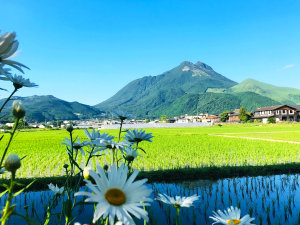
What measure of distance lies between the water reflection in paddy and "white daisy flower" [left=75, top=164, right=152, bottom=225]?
2750mm

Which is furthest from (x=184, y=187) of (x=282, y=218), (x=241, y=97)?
(x=241, y=97)

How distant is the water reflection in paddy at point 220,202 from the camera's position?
363cm

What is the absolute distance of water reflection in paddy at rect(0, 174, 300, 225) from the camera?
3633 mm

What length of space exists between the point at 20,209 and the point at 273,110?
2493 inches

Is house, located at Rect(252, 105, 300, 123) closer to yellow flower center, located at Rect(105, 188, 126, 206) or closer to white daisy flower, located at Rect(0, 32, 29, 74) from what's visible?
yellow flower center, located at Rect(105, 188, 126, 206)

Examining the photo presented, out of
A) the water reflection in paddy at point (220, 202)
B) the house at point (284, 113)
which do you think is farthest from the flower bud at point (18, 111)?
the house at point (284, 113)

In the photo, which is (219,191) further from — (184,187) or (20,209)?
(20,209)

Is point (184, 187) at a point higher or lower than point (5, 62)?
lower

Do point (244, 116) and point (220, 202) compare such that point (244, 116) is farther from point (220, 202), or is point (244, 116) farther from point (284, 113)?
point (220, 202)

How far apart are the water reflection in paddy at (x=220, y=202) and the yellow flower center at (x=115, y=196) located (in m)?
2.76

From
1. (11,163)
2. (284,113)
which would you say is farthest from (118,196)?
(284,113)

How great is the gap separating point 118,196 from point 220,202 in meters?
4.15

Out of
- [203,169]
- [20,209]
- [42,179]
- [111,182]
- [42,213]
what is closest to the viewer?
[111,182]

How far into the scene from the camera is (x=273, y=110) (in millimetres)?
58500
